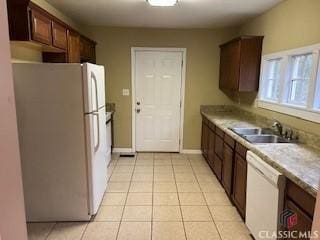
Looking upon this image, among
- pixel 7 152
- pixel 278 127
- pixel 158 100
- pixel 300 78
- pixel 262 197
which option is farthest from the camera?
pixel 158 100

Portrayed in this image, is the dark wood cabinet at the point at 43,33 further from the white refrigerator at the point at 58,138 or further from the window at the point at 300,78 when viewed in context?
the window at the point at 300,78

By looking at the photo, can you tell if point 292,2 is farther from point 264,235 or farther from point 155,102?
point 155,102

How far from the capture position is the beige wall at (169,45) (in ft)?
14.8

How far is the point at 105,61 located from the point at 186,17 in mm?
1726

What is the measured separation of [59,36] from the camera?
2.76 metres

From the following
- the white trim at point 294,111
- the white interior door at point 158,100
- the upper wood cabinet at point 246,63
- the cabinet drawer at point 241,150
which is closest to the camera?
the white trim at point 294,111

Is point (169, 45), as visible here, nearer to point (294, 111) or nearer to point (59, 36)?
point (59, 36)

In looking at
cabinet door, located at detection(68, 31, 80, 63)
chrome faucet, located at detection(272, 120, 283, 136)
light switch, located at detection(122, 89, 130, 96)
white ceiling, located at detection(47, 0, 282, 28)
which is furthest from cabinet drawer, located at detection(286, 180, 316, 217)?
light switch, located at detection(122, 89, 130, 96)

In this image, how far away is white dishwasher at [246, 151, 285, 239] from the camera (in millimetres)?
1745

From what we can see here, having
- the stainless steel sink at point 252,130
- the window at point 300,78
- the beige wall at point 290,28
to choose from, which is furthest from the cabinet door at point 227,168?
the window at point 300,78

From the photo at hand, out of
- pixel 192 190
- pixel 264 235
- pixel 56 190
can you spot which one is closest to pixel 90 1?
pixel 56 190

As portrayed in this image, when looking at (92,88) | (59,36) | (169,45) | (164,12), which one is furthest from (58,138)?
(169,45)

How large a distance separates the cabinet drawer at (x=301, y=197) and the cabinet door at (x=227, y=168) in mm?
1178

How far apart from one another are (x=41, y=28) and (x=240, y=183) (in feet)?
8.21
